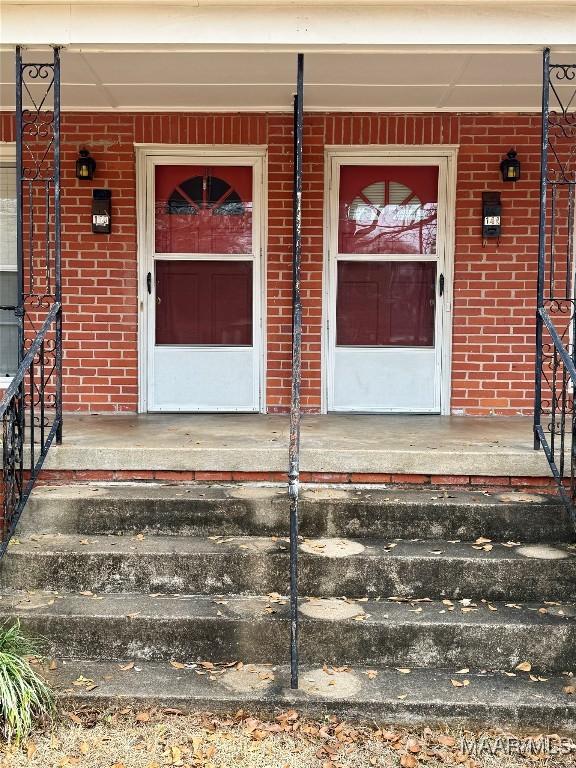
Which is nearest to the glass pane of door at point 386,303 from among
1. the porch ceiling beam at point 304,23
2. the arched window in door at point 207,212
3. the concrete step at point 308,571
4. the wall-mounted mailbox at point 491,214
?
the wall-mounted mailbox at point 491,214

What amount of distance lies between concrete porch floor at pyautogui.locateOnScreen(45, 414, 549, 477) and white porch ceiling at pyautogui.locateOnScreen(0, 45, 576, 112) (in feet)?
7.95

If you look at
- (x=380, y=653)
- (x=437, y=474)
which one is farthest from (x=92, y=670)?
(x=437, y=474)

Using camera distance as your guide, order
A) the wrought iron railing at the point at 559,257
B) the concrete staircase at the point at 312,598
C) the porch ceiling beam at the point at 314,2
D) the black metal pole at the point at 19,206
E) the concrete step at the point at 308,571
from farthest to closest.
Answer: the wrought iron railing at the point at 559,257 → the black metal pole at the point at 19,206 → the porch ceiling beam at the point at 314,2 → the concrete step at the point at 308,571 → the concrete staircase at the point at 312,598

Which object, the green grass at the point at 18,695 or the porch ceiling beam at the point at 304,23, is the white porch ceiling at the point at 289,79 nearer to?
the porch ceiling beam at the point at 304,23

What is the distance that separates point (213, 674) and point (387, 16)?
368 centimetres

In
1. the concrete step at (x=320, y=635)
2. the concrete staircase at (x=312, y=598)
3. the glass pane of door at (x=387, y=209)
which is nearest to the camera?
the concrete staircase at (x=312, y=598)

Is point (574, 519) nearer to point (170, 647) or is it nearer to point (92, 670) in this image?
point (170, 647)

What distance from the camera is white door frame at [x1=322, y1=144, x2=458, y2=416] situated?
21.3 feet

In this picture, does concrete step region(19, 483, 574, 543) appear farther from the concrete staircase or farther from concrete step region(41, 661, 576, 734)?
concrete step region(41, 661, 576, 734)

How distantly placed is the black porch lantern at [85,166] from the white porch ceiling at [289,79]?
0.39 meters

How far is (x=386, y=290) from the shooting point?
6625mm

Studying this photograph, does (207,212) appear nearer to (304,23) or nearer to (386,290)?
(386,290)

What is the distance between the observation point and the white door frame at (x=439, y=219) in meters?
6.49

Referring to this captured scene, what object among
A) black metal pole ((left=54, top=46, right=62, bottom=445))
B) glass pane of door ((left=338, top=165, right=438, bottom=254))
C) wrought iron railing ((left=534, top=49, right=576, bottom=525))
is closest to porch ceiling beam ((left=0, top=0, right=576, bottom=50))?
black metal pole ((left=54, top=46, right=62, bottom=445))
